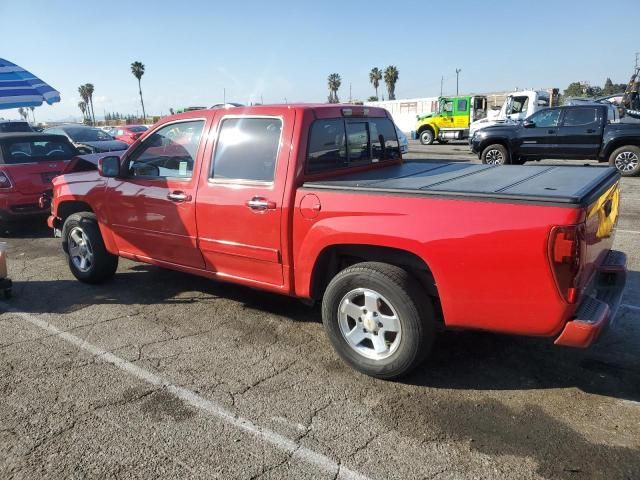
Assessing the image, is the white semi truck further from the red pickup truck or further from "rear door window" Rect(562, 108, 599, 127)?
the red pickup truck

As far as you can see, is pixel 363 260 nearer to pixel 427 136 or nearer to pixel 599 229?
pixel 599 229

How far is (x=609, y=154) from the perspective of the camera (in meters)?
13.1

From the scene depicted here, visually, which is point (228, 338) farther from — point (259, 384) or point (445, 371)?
point (445, 371)

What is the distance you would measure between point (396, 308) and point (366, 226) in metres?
0.55

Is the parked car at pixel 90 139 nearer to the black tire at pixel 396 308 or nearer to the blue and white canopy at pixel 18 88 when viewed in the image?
the blue and white canopy at pixel 18 88

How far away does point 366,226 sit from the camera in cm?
328

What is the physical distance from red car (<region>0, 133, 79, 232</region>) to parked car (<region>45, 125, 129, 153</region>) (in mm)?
5205

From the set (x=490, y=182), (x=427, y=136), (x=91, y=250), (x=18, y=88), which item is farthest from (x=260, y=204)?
(x=427, y=136)

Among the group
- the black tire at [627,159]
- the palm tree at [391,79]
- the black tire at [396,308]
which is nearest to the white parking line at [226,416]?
the black tire at [396,308]

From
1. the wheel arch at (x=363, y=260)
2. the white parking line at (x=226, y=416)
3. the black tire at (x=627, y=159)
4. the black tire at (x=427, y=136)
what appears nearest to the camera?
the white parking line at (x=226, y=416)

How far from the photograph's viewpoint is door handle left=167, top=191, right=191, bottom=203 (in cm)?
432

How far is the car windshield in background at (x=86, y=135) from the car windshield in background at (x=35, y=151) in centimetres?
689

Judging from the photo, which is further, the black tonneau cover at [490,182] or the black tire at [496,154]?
the black tire at [496,154]

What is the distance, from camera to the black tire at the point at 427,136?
88.7 ft
